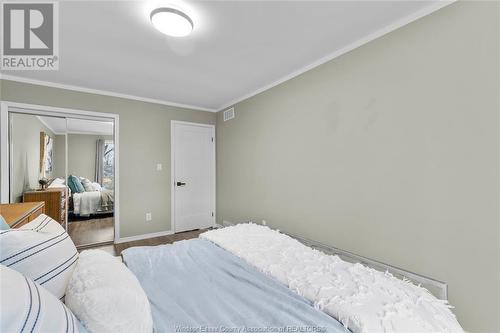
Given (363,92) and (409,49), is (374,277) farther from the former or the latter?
(409,49)

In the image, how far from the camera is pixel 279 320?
3.33ft

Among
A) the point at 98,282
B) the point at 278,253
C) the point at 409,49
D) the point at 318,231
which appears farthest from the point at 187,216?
the point at 409,49

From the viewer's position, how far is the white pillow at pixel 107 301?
0.79 m

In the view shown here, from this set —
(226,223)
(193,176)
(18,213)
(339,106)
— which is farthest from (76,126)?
(339,106)

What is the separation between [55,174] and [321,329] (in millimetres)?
3901

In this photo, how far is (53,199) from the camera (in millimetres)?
3139

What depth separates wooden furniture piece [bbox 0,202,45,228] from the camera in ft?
5.85

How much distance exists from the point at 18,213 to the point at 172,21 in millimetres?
2148

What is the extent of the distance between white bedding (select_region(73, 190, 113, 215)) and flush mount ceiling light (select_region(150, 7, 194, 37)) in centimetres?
285

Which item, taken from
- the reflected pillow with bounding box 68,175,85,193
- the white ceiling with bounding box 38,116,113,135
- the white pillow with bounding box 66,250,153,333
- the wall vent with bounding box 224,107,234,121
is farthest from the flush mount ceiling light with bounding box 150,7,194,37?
the reflected pillow with bounding box 68,175,85,193

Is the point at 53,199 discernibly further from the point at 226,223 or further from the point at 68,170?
the point at 226,223

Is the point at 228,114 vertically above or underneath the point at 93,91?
underneath

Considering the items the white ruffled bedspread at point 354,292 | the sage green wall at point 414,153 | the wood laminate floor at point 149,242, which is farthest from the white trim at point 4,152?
the sage green wall at point 414,153

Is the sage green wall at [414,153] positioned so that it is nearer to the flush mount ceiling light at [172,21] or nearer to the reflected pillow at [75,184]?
the flush mount ceiling light at [172,21]
